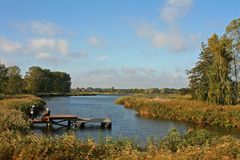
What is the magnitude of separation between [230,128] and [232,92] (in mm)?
12160

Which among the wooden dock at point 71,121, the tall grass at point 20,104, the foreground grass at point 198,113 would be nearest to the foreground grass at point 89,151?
the wooden dock at point 71,121

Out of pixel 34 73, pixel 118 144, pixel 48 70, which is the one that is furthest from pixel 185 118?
pixel 48 70

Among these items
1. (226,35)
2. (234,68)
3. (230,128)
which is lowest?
(230,128)

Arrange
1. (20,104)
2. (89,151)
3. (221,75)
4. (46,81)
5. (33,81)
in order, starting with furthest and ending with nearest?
(46,81) → (33,81) → (221,75) → (20,104) → (89,151)

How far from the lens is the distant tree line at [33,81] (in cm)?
9285

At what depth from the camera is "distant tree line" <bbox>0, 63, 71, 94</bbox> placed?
92850 mm

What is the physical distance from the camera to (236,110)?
3666 centimetres

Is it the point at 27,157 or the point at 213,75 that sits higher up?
the point at 213,75

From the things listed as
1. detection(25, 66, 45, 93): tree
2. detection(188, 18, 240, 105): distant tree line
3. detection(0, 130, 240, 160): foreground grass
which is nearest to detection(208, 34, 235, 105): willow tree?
detection(188, 18, 240, 105): distant tree line

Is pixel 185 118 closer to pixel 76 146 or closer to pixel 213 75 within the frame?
pixel 213 75

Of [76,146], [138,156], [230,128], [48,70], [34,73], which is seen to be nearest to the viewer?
[138,156]

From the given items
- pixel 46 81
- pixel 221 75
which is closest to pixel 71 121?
pixel 221 75

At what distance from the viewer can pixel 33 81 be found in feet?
417

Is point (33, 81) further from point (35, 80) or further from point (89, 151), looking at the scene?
point (89, 151)
